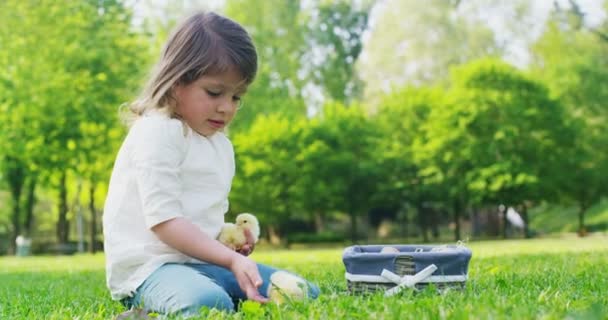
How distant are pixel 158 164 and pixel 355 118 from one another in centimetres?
2512

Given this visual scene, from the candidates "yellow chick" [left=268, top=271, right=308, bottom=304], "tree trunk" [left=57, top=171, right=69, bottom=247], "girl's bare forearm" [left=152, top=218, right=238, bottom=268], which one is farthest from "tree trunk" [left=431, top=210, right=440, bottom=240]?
"girl's bare forearm" [left=152, top=218, right=238, bottom=268]

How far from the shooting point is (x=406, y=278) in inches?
138

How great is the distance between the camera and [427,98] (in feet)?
93.7

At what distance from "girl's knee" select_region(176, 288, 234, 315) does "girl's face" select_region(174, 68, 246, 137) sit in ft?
2.86

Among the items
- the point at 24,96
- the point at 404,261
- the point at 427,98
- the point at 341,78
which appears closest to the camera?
the point at 404,261

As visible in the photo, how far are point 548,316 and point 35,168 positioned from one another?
2166 centimetres

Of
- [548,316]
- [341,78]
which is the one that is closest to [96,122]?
[341,78]

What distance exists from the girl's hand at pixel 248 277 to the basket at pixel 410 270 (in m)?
0.61

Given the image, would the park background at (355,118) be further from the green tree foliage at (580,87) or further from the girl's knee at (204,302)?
the girl's knee at (204,302)

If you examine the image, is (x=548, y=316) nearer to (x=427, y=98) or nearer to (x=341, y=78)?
(x=427, y=98)

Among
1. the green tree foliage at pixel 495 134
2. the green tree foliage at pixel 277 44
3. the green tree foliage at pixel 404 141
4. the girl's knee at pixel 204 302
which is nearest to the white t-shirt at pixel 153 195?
the girl's knee at pixel 204 302

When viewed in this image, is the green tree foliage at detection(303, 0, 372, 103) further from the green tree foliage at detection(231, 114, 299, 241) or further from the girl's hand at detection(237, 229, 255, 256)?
the girl's hand at detection(237, 229, 255, 256)

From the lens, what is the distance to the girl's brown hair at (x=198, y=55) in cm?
358

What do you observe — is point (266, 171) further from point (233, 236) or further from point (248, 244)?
point (233, 236)
